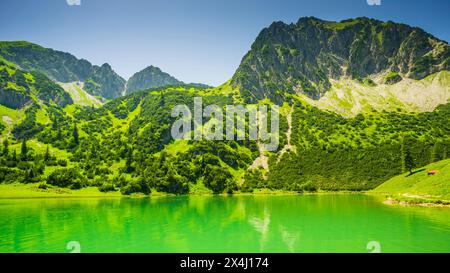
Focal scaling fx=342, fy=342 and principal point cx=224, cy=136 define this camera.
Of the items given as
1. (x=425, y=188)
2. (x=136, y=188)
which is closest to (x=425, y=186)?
(x=425, y=188)

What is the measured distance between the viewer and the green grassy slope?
324ft

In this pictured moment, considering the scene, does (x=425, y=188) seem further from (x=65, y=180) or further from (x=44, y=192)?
(x=65, y=180)

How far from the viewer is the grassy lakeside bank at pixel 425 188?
9531 centimetres

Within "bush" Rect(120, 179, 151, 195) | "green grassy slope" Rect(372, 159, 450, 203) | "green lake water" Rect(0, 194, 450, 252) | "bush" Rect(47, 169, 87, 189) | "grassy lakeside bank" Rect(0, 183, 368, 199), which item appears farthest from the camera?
"bush" Rect(120, 179, 151, 195)

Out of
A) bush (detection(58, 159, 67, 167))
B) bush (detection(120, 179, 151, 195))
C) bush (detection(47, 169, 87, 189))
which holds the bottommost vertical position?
bush (detection(120, 179, 151, 195))

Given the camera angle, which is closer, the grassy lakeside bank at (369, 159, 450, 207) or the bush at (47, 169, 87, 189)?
the grassy lakeside bank at (369, 159, 450, 207)

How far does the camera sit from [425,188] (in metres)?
110

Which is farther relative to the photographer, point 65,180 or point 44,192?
point 65,180

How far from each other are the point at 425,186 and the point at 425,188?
8.62 ft

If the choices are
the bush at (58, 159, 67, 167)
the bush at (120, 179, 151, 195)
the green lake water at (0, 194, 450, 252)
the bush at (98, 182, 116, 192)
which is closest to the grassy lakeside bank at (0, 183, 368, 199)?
the bush at (98, 182, 116, 192)

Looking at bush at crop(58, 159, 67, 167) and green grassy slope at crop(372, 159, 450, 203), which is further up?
bush at crop(58, 159, 67, 167)

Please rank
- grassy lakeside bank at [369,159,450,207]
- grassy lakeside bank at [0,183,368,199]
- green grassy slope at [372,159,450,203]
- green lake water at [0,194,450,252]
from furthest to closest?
grassy lakeside bank at [0,183,368,199]
green grassy slope at [372,159,450,203]
grassy lakeside bank at [369,159,450,207]
green lake water at [0,194,450,252]

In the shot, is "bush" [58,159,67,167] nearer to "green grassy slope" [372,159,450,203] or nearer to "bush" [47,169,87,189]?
"bush" [47,169,87,189]
